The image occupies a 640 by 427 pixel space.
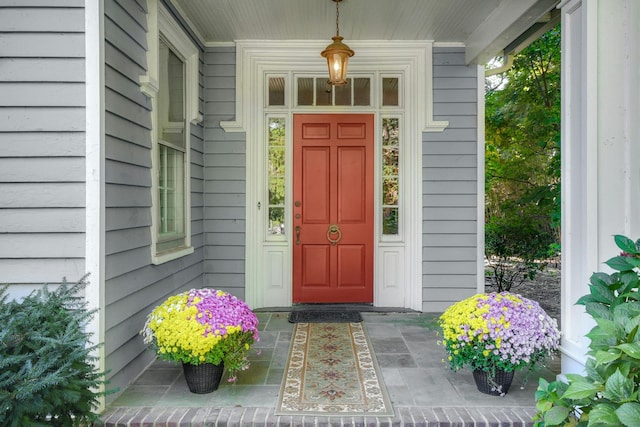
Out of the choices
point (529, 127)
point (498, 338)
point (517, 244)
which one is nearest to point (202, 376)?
point (498, 338)

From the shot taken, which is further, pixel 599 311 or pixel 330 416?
pixel 330 416

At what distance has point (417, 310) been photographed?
4203 millimetres

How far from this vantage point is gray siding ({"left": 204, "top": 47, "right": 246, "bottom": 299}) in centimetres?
422

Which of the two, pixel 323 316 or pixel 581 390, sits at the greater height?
pixel 581 390

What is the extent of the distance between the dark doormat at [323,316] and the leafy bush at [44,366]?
6.97 ft

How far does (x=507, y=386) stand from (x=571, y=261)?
0.80 metres

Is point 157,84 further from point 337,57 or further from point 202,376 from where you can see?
point 202,376

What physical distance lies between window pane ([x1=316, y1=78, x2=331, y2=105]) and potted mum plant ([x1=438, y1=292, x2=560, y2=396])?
8.72 feet

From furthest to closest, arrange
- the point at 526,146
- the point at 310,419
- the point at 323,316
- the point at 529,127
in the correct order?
the point at 526,146 < the point at 529,127 < the point at 323,316 < the point at 310,419

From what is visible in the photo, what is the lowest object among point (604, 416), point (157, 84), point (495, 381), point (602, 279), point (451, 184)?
point (495, 381)

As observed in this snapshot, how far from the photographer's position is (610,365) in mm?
1350

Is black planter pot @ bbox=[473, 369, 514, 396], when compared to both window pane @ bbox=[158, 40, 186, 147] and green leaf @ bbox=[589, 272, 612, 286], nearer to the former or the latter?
green leaf @ bbox=[589, 272, 612, 286]

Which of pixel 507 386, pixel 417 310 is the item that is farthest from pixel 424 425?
pixel 417 310

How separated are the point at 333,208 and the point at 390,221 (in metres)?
0.61
